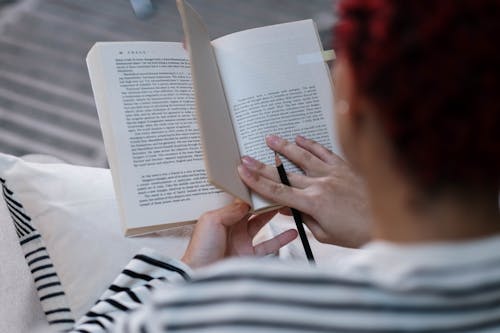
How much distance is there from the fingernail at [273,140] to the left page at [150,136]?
10 centimetres

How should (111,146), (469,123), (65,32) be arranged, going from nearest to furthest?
→ (469,123)
(111,146)
(65,32)

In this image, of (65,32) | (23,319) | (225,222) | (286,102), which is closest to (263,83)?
(286,102)

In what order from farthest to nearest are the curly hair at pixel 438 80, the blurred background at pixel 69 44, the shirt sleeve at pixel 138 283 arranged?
the blurred background at pixel 69 44 < the shirt sleeve at pixel 138 283 < the curly hair at pixel 438 80

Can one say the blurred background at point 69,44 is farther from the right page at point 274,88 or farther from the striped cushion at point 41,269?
the right page at point 274,88

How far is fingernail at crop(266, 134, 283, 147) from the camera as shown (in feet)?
3.16

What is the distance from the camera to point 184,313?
492 mm

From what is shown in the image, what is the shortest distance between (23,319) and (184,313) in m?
0.61

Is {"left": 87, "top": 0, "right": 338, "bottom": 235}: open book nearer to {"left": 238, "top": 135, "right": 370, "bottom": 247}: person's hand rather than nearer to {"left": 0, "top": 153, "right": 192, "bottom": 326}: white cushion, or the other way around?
{"left": 238, "top": 135, "right": 370, "bottom": 247}: person's hand

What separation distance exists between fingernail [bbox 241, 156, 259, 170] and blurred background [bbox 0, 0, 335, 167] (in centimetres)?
70

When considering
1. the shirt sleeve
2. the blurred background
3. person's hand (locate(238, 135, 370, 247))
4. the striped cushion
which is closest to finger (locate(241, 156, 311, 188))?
person's hand (locate(238, 135, 370, 247))

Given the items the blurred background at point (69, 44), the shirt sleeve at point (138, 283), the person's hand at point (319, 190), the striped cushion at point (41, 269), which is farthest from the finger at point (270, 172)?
the blurred background at point (69, 44)

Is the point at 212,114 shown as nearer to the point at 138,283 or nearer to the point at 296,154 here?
the point at 296,154

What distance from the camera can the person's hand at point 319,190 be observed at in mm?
921

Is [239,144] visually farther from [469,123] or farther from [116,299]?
[469,123]
